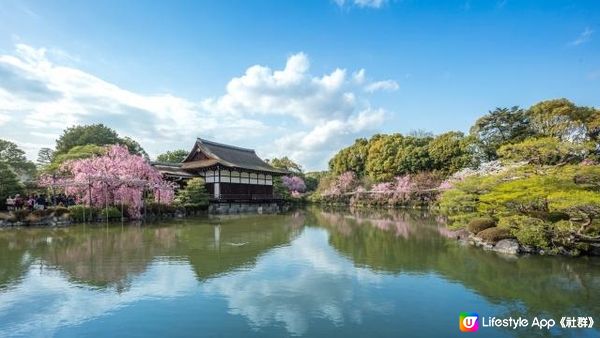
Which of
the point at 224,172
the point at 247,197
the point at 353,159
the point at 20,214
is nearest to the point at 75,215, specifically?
the point at 20,214

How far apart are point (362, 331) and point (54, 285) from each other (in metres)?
7.00

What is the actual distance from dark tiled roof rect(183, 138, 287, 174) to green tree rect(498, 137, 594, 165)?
23.1 m

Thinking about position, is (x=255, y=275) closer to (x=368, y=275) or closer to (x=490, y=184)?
(x=368, y=275)

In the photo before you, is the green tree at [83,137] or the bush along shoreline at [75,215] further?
the green tree at [83,137]

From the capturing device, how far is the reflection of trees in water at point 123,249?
32.7 feet

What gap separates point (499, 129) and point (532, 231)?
1009 inches

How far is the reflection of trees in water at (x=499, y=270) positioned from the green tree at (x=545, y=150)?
3374mm

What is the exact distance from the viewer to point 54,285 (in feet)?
28.1

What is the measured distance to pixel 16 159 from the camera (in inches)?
1503

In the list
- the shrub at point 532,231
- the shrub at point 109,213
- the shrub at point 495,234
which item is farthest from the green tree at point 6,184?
the shrub at point 532,231

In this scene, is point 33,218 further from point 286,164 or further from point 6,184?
point 286,164

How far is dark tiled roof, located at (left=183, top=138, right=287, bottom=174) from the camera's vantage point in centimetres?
3371

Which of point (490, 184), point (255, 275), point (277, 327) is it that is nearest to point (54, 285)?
point (255, 275)

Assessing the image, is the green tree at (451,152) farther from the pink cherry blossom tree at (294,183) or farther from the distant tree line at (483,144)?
the pink cherry blossom tree at (294,183)
